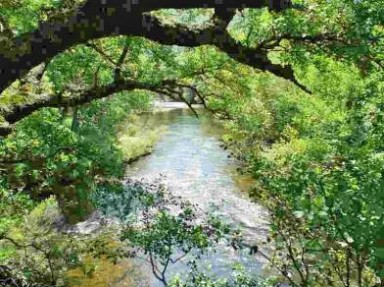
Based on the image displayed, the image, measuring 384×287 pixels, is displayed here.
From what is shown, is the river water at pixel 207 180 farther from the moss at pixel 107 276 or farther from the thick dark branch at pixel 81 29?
the thick dark branch at pixel 81 29

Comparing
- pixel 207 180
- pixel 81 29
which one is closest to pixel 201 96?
pixel 81 29

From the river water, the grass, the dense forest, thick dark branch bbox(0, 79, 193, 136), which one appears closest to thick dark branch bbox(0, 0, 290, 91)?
the dense forest

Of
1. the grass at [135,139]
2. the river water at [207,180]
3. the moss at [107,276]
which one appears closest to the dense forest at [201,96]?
the river water at [207,180]

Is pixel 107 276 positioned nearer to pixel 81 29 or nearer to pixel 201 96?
pixel 201 96

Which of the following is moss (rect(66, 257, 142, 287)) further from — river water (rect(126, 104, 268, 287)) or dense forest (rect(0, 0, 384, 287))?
dense forest (rect(0, 0, 384, 287))

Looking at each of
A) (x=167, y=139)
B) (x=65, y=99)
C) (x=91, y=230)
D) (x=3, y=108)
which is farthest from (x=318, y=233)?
(x=167, y=139)

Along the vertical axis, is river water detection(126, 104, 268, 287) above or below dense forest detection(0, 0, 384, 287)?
below

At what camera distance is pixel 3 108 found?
884cm

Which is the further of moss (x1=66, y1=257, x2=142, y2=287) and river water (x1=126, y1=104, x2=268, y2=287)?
river water (x1=126, y1=104, x2=268, y2=287)

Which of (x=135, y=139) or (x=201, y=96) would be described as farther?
(x=135, y=139)

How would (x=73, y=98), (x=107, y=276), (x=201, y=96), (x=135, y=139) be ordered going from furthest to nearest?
(x=135, y=139) < (x=107, y=276) < (x=201, y=96) < (x=73, y=98)

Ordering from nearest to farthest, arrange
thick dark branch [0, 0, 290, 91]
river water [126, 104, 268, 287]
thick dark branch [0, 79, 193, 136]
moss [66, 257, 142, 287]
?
thick dark branch [0, 0, 290, 91] < thick dark branch [0, 79, 193, 136] < moss [66, 257, 142, 287] < river water [126, 104, 268, 287]

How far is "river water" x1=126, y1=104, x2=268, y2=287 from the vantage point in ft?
61.7

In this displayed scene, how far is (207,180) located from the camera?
95.7 ft
